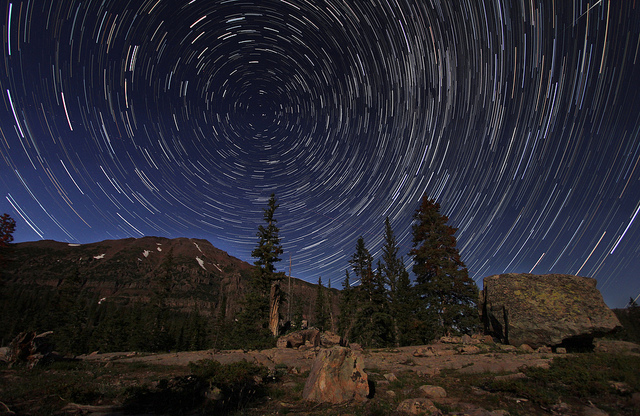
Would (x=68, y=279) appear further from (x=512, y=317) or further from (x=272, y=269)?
(x=512, y=317)

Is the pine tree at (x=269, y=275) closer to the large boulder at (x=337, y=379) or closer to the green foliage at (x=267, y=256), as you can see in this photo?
the green foliage at (x=267, y=256)

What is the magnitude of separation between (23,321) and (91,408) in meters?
110

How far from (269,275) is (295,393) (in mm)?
25728

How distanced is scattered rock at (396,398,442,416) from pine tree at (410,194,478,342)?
1971cm

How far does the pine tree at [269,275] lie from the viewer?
104ft

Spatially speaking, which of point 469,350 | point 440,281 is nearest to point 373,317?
point 440,281

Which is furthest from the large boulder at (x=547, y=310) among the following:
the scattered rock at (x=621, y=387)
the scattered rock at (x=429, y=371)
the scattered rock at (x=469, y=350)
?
the scattered rock at (x=621, y=387)

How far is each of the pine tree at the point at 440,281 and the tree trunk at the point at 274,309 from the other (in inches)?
661

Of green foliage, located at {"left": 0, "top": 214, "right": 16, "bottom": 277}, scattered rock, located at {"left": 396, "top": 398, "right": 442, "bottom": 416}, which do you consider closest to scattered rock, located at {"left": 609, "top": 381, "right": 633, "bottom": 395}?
scattered rock, located at {"left": 396, "top": 398, "right": 442, "bottom": 416}

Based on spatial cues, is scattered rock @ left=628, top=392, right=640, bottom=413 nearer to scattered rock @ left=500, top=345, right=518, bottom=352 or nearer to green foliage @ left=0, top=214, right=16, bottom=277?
scattered rock @ left=500, top=345, right=518, bottom=352

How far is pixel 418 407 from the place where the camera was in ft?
24.2

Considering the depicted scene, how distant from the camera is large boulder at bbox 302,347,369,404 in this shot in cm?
874

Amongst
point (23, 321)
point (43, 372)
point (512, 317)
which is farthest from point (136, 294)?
point (512, 317)

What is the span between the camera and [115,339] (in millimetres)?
53969
